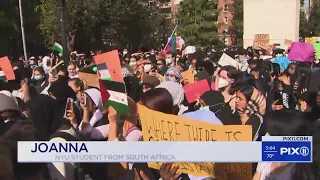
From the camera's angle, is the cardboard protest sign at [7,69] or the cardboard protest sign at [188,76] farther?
the cardboard protest sign at [188,76]

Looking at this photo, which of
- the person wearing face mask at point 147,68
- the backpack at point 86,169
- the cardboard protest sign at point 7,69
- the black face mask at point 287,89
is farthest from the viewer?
the person wearing face mask at point 147,68

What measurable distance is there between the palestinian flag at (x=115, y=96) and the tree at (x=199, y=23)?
56738mm

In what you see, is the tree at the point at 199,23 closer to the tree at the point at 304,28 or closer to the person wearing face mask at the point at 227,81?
the tree at the point at 304,28

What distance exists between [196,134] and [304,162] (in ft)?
2.23

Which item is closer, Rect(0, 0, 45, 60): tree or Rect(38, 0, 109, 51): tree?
Rect(38, 0, 109, 51): tree

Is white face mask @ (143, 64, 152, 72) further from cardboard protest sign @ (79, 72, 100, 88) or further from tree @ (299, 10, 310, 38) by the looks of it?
tree @ (299, 10, 310, 38)

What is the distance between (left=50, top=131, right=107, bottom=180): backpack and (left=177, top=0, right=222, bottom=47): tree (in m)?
57.0

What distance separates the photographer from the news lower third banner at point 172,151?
2.84 m

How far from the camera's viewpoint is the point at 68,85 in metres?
6.02

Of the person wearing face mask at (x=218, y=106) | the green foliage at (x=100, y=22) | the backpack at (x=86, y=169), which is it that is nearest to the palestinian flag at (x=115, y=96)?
the backpack at (x=86, y=169)

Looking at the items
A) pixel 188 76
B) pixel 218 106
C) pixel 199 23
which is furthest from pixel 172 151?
pixel 199 23

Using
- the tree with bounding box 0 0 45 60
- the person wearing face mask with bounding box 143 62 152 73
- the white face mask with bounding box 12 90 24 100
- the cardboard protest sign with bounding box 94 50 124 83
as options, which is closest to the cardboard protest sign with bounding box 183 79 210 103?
the cardboard protest sign with bounding box 94 50 124 83

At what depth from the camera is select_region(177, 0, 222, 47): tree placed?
6084cm

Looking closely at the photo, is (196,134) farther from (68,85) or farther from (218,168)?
(68,85)
